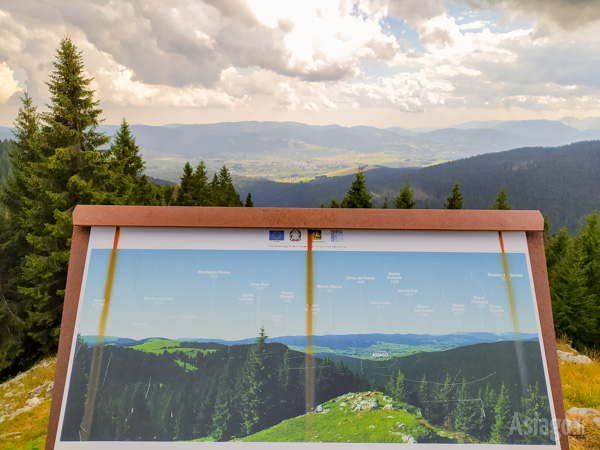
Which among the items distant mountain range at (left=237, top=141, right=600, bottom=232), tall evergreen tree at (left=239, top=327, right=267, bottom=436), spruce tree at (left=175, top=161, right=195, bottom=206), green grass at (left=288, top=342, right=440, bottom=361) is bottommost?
tall evergreen tree at (left=239, top=327, right=267, bottom=436)

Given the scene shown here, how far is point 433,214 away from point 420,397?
6.18ft

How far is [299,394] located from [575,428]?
14.5 ft

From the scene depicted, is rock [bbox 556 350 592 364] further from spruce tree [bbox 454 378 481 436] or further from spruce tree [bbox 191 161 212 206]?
spruce tree [bbox 191 161 212 206]

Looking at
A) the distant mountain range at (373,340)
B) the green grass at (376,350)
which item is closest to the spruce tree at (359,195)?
the distant mountain range at (373,340)

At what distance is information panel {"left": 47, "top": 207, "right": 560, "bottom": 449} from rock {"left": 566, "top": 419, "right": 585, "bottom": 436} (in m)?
2.29

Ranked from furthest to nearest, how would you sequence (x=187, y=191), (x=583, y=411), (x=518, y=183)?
(x=518, y=183) < (x=187, y=191) < (x=583, y=411)

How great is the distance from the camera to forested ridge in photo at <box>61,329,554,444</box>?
340 centimetres

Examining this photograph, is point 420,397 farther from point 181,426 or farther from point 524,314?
point 181,426

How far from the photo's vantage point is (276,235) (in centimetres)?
399

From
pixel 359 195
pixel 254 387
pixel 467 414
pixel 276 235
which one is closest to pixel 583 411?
pixel 467 414

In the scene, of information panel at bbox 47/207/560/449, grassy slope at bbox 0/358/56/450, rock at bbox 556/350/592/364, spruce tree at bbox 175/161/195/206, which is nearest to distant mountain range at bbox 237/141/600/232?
spruce tree at bbox 175/161/195/206

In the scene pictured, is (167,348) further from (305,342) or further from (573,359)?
(573,359)

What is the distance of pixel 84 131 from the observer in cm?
1683

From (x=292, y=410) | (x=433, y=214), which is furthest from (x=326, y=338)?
(x=433, y=214)
